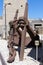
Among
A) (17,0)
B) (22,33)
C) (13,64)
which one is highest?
(17,0)

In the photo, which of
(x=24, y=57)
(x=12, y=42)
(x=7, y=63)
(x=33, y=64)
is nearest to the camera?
(x=33, y=64)

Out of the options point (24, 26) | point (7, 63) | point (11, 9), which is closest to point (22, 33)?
point (24, 26)

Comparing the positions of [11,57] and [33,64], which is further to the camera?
[11,57]

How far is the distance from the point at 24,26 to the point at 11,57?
1.63m

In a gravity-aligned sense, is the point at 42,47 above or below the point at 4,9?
below

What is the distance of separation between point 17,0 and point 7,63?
12.2m

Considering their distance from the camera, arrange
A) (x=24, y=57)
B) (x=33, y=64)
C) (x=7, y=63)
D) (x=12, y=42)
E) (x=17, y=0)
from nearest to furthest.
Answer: (x=33, y=64), (x=7, y=63), (x=24, y=57), (x=12, y=42), (x=17, y=0)

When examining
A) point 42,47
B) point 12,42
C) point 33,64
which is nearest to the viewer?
point 33,64

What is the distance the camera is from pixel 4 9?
20.5 m

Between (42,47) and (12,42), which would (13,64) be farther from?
(42,47)

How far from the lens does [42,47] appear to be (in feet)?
36.3

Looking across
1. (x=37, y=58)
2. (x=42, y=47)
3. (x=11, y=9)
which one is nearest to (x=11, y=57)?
(x=37, y=58)

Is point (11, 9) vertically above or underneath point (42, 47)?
above

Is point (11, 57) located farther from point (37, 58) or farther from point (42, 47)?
point (42, 47)
